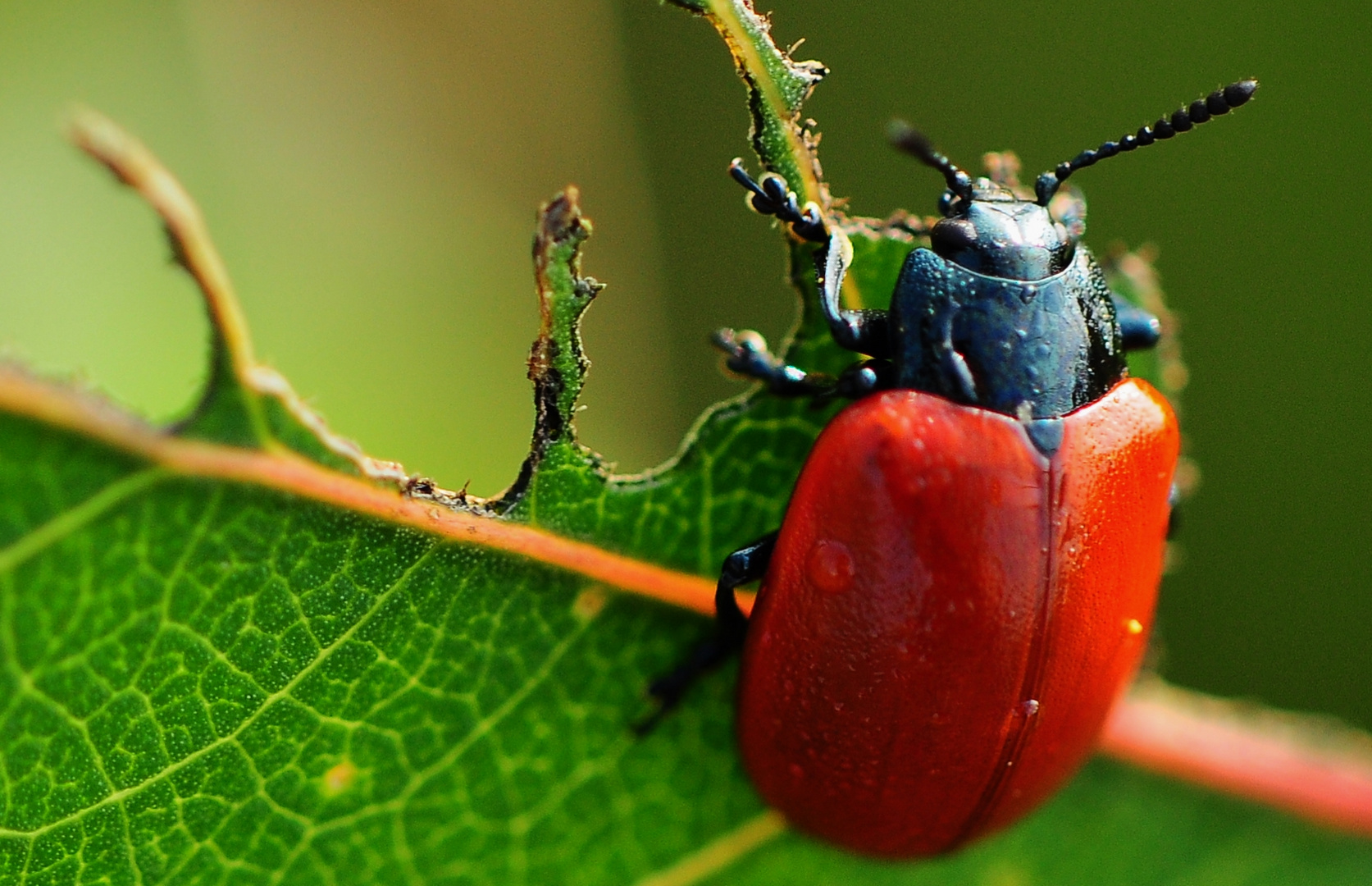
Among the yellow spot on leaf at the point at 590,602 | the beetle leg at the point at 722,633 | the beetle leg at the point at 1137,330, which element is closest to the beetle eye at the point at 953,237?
the beetle leg at the point at 1137,330

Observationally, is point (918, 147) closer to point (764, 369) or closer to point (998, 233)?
point (998, 233)

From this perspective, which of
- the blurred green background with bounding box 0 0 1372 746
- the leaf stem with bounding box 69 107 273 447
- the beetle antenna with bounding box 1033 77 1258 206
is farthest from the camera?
the blurred green background with bounding box 0 0 1372 746

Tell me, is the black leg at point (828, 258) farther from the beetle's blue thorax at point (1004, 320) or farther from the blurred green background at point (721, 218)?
the blurred green background at point (721, 218)

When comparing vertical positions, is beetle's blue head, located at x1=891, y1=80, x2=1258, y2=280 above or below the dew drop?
above

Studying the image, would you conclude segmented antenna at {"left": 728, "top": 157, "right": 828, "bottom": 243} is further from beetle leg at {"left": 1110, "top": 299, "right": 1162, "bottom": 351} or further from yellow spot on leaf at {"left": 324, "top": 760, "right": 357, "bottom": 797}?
yellow spot on leaf at {"left": 324, "top": 760, "right": 357, "bottom": 797}

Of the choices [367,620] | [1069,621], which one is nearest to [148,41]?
[367,620]

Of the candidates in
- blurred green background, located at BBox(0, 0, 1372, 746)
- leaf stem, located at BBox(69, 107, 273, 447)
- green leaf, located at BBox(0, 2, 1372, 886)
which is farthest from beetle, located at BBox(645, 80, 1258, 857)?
blurred green background, located at BBox(0, 0, 1372, 746)

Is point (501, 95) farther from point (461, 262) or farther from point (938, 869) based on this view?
point (938, 869)
